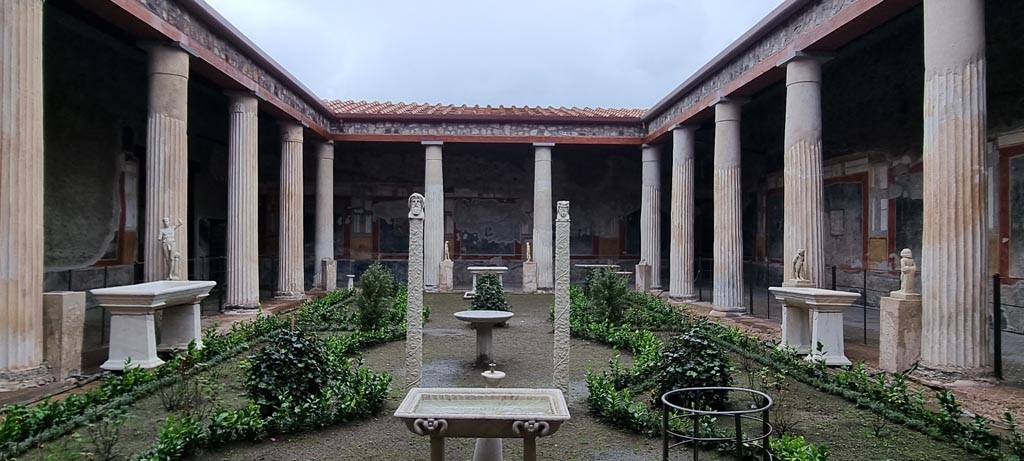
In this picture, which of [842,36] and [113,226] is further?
[113,226]

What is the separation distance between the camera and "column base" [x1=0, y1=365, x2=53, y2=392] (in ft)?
17.7

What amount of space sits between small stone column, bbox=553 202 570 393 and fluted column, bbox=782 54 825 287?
491cm

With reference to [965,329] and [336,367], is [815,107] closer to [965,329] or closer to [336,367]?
[965,329]

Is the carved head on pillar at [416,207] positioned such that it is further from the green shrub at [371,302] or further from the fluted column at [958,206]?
the fluted column at [958,206]

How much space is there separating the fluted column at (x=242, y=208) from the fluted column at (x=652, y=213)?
9.43 meters

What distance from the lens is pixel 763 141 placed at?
15.9 metres

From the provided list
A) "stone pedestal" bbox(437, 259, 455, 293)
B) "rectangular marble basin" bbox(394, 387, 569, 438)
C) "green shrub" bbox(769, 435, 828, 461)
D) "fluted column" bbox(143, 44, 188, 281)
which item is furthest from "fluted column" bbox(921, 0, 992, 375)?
"stone pedestal" bbox(437, 259, 455, 293)

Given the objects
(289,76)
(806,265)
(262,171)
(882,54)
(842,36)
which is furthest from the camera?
(262,171)

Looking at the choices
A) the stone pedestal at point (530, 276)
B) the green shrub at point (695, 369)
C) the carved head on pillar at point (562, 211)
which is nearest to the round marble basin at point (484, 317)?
the carved head on pillar at point (562, 211)

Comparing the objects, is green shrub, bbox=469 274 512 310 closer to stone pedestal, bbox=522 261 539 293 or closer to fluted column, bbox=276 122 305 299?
fluted column, bbox=276 122 305 299

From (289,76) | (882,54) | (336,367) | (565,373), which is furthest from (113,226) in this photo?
(882,54)

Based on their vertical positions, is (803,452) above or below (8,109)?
below

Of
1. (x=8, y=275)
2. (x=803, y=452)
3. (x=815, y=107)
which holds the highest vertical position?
(x=815, y=107)

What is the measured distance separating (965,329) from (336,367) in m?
5.90
